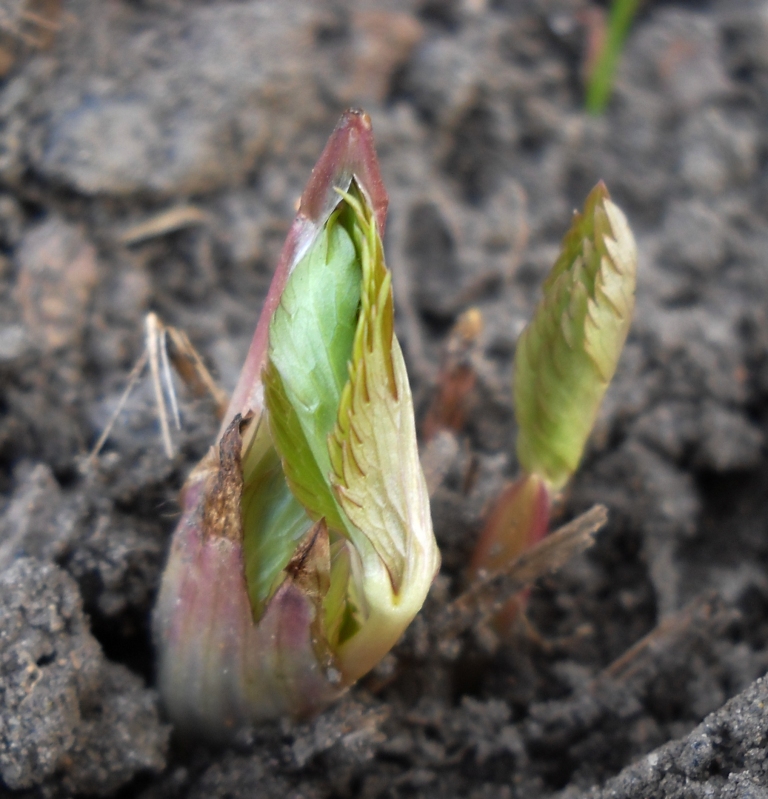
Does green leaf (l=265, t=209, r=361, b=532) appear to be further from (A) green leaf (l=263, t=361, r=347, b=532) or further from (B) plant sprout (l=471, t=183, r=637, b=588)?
(B) plant sprout (l=471, t=183, r=637, b=588)

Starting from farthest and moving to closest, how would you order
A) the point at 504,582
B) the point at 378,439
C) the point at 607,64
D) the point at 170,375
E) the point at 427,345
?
the point at 607,64 → the point at 427,345 → the point at 170,375 → the point at 504,582 → the point at 378,439

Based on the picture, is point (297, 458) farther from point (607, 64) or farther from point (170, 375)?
point (607, 64)

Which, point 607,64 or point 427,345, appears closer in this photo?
point 427,345

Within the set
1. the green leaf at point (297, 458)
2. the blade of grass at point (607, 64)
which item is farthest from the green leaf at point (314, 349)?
the blade of grass at point (607, 64)

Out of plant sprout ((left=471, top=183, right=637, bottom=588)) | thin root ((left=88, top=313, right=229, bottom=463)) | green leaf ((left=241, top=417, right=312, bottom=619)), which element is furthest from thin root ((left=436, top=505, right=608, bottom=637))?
thin root ((left=88, top=313, right=229, bottom=463))

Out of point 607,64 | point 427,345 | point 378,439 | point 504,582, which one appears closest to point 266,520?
point 378,439
